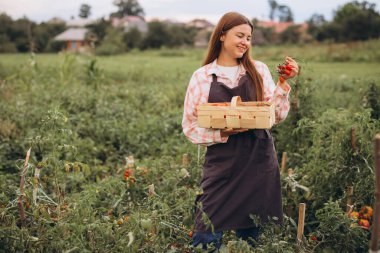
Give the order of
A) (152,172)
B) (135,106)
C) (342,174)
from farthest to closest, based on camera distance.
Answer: (135,106) < (152,172) < (342,174)

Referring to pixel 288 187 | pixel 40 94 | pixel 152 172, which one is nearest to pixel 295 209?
pixel 288 187

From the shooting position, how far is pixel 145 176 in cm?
353

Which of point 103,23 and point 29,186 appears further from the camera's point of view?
point 103,23

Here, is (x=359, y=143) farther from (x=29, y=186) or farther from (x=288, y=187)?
(x=29, y=186)

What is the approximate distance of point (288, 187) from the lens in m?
3.15

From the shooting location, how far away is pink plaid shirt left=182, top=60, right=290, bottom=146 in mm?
2227

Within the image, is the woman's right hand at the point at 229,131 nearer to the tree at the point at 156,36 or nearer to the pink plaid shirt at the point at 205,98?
the pink plaid shirt at the point at 205,98

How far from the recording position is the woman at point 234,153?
224 centimetres

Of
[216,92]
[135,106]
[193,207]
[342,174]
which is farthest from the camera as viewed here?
[135,106]

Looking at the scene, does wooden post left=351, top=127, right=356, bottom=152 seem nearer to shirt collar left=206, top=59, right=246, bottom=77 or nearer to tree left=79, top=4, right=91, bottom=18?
shirt collar left=206, top=59, right=246, bottom=77

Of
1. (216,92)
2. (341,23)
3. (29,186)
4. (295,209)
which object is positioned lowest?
(295,209)

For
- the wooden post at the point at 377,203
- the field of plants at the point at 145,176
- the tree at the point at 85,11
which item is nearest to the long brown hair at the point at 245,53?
the field of plants at the point at 145,176

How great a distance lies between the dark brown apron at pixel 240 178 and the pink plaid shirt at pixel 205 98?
0.05m

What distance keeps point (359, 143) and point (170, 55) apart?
20.6m
